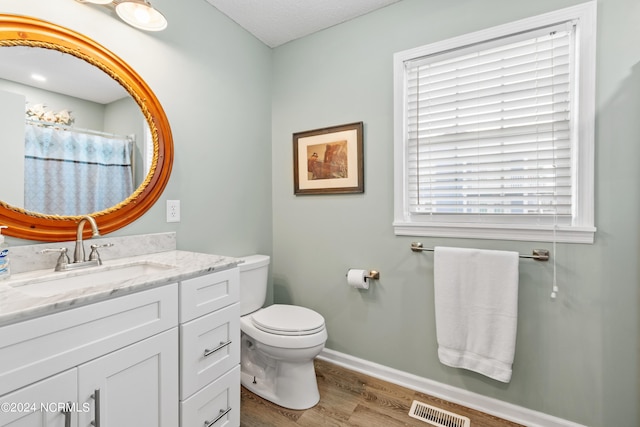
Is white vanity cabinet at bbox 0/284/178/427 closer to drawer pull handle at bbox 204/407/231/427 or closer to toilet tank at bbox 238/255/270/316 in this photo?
drawer pull handle at bbox 204/407/231/427

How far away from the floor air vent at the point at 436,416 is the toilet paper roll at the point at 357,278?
0.74 metres

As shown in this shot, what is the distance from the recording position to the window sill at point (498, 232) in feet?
4.78

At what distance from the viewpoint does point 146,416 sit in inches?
41.5

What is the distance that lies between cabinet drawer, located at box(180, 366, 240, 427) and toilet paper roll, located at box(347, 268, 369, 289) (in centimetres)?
90

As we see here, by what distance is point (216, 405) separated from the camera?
52.2 inches

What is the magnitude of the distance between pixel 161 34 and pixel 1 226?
124 centimetres

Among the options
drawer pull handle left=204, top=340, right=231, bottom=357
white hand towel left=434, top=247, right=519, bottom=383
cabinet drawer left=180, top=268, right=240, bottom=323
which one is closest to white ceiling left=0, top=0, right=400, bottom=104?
cabinet drawer left=180, top=268, right=240, bottom=323

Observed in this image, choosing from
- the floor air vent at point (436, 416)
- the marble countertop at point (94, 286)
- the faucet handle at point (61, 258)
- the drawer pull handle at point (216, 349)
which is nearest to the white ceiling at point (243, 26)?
the faucet handle at point (61, 258)

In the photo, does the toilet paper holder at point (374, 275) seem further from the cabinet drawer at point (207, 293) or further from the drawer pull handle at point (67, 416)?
the drawer pull handle at point (67, 416)

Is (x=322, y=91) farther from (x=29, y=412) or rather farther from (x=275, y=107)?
(x=29, y=412)

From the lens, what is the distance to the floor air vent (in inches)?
62.1

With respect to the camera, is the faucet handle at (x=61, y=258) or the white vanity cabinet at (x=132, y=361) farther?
the faucet handle at (x=61, y=258)

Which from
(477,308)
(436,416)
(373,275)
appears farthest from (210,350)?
(477,308)

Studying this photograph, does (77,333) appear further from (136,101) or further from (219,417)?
(136,101)
